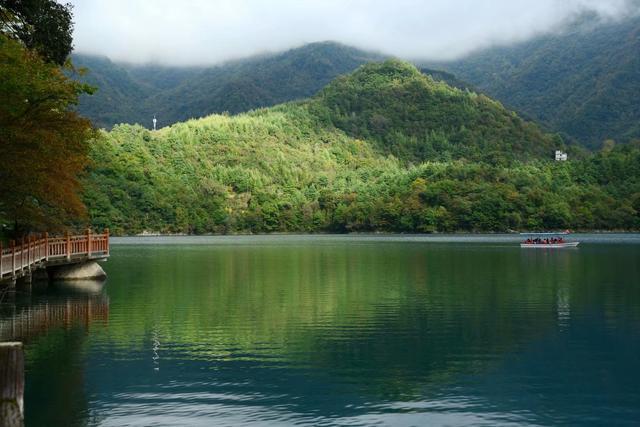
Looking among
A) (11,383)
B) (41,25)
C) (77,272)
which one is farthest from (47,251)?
(11,383)

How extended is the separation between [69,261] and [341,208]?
128 metres

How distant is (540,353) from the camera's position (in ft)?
81.3

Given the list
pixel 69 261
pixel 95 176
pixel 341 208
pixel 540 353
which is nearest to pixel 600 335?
pixel 540 353

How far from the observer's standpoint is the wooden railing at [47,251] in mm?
34531

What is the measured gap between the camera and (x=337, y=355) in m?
24.2

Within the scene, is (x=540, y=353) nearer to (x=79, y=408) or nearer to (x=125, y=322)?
(x=79, y=408)

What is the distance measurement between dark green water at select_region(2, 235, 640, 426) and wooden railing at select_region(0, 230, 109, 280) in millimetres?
1911

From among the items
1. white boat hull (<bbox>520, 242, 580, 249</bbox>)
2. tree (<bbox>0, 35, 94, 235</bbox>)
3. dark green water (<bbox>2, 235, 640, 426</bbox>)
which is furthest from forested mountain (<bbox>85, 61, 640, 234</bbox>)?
tree (<bbox>0, 35, 94, 235</bbox>)

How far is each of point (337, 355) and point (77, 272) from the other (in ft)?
101

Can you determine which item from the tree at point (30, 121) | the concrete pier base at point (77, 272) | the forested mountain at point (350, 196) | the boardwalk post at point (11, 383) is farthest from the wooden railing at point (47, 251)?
the forested mountain at point (350, 196)

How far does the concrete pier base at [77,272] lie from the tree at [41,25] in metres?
18.4

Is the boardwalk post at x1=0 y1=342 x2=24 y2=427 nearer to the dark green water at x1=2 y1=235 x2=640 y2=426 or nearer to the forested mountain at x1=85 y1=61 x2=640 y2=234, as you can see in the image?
the dark green water at x1=2 y1=235 x2=640 y2=426

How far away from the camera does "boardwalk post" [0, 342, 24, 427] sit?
14.8 metres

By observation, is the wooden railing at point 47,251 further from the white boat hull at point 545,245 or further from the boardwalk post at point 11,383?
the white boat hull at point 545,245
